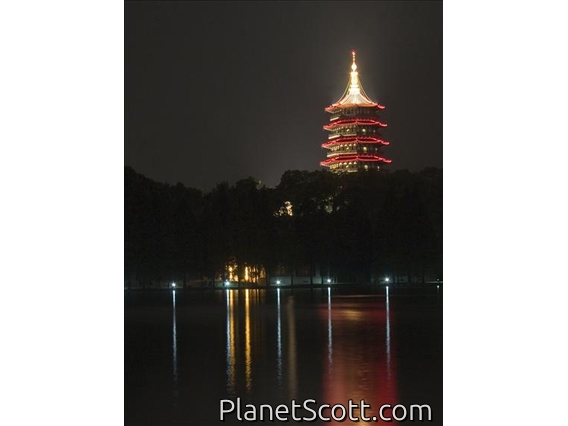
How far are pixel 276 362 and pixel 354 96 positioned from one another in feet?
195

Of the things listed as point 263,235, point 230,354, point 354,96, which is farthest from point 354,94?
point 230,354

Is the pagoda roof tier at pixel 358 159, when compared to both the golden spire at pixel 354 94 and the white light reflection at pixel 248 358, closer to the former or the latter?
the golden spire at pixel 354 94

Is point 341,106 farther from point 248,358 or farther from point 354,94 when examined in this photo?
point 248,358

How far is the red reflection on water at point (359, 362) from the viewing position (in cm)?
866

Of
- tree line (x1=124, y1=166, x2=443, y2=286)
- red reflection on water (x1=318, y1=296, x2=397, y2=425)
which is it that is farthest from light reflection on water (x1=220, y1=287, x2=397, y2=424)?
tree line (x1=124, y1=166, x2=443, y2=286)

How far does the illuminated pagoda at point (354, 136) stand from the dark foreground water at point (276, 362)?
44781 millimetres

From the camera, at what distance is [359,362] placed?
11.1 m

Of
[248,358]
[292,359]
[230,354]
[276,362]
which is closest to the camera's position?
[276,362]

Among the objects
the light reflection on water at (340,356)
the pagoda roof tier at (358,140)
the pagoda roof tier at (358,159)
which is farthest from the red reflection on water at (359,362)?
the pagoda roof tier at (358,140)

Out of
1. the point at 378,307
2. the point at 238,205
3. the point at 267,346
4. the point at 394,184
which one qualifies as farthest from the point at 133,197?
the point at 267,346

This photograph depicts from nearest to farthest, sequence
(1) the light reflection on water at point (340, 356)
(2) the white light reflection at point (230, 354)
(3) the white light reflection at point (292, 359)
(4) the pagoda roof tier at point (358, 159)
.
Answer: (1) the light reflection on water at point (340, 356), (3) the white light reflection at point (292, 359), (2) the white light reflection at point (230, 354), (4) the pagoda roof tier at point (358, 159)
